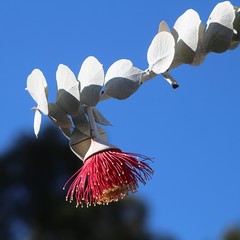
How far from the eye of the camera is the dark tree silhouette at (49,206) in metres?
10.5

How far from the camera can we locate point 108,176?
1.01m

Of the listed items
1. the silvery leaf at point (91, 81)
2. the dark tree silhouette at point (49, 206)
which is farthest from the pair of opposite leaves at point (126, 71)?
the dark tree silhouette at point (49, 206)

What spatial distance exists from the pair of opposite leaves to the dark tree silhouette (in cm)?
882

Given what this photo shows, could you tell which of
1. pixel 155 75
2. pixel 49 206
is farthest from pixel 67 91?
pixel 49 206

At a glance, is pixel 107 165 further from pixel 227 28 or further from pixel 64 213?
pixel 64 213

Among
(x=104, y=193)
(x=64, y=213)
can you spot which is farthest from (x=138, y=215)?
(x=104, y=193)

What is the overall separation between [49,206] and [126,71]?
10738 mm

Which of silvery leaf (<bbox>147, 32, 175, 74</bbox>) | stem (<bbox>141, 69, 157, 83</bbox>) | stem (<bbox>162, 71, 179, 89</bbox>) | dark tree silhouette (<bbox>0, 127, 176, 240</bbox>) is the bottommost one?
dark tree silhouette (<bbox>0, 127, 176, 240</bbox>)

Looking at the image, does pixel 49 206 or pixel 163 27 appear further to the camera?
pixel 49 206

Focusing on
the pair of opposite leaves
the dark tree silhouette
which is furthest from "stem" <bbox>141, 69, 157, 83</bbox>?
the dark tree silhouette

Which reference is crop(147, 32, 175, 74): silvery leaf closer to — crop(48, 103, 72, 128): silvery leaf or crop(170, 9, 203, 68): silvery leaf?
crop(170, 9, 203, 68): silvery leaf

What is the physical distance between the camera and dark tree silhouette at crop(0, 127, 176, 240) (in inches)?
415

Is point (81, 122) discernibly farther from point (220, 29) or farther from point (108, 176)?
point (220, 29)

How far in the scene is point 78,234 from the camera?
1077 centimetres
